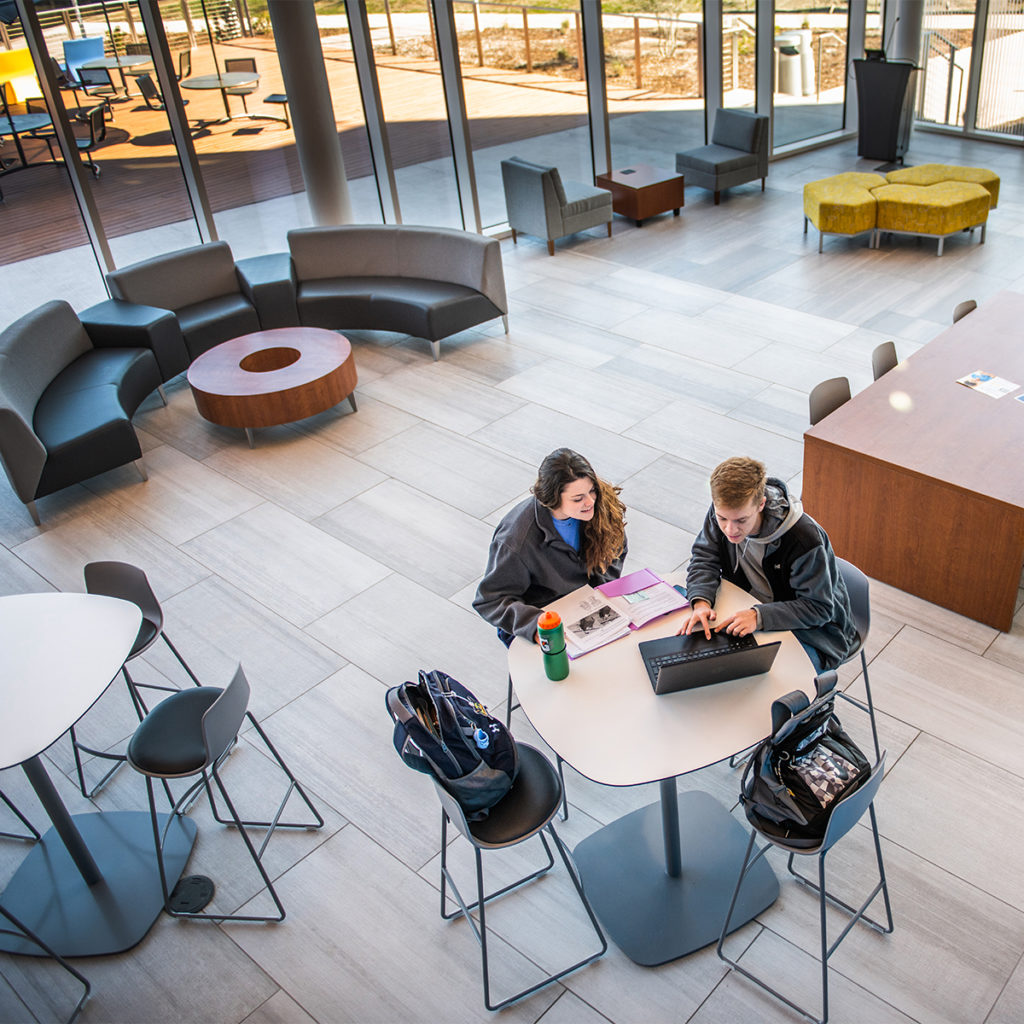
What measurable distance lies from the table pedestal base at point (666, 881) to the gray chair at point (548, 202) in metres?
7.06

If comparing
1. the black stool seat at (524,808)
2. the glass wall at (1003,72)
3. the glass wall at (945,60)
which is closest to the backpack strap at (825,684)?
the black stool seat at (524,808)

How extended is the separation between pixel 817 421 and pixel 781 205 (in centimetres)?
624

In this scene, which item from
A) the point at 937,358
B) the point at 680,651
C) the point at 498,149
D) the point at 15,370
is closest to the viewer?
Answer: the point at 680,651

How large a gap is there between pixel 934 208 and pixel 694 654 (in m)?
7.20

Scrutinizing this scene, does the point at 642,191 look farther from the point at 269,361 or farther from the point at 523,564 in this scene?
the point at 523,564

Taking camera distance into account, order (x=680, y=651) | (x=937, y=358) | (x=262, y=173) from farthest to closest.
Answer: (x=262, y=173)
(x=937, y=358)
(x=680, y=651)

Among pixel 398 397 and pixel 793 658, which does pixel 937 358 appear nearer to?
pixel 793 658

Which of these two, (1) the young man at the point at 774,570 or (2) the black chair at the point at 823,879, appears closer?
(2) the black chair at the point at 823,879

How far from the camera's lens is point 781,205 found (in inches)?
424

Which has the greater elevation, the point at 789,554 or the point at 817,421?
the point at 789,554

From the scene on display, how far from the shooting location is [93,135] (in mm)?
8344

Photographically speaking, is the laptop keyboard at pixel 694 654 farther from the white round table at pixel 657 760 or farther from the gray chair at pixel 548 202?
the gray chair at pixel 548 202

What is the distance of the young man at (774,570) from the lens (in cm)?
350

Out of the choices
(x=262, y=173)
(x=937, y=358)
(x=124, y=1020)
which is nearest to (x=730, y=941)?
(x=124, y=1020)
